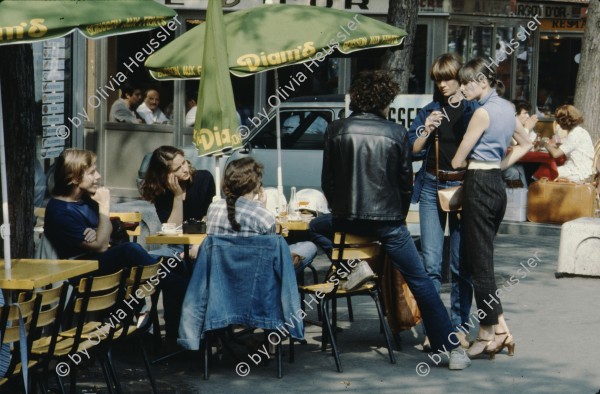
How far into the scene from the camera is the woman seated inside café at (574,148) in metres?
14.3

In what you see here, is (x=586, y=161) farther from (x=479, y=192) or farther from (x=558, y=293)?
(x=479, y=192)

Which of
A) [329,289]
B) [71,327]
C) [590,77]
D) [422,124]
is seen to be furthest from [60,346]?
[590,77]

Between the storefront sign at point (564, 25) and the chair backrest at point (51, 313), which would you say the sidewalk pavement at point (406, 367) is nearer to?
the chair backrest at point (51, 313)

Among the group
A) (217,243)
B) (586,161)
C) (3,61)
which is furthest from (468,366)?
(586,161)

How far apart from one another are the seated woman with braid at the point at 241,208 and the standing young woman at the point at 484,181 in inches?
52.0

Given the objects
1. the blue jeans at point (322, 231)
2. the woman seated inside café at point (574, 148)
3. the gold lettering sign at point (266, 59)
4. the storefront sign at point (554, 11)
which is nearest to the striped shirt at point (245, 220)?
the blue jeans at point (322, 231)

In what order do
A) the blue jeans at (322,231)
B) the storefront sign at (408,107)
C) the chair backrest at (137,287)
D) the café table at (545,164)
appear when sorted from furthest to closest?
the café table at (545,164)
the storefront sign at (408,107)
the blue jeans at (322,231)
the chair backrest at (137,287)

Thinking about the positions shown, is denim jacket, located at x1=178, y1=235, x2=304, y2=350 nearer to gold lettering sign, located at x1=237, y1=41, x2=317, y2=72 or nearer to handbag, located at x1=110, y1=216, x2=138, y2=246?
handbag, located at x1=110, y1=216, x2=138, y2=246

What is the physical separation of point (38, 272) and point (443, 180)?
2.95m

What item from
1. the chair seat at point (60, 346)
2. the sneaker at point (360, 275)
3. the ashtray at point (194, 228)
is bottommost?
the chair seat at point (60, 346)

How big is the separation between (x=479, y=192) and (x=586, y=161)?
7118 millimetres

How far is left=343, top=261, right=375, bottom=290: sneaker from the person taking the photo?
7.61 metres

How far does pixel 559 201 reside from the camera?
565 inches

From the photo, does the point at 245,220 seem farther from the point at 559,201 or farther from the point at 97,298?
the point at 559,201
